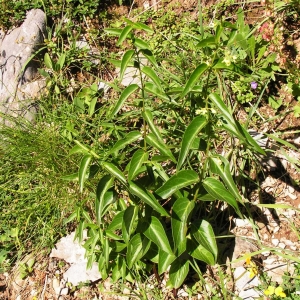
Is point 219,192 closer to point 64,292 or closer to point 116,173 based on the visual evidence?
point 116,173

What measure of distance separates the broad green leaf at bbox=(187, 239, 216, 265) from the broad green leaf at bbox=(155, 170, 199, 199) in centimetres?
52

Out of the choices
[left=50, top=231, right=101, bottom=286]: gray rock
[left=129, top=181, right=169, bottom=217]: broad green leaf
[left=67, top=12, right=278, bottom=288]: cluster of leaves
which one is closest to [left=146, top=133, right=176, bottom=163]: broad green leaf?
[left=67, top=12, right=278, bottom=288]: cluster of leaves

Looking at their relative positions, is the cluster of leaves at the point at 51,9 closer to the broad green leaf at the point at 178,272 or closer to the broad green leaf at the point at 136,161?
the broad green leaf at the point at 136,161

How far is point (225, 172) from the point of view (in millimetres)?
1820

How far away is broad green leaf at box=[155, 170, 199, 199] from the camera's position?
1.87 meters

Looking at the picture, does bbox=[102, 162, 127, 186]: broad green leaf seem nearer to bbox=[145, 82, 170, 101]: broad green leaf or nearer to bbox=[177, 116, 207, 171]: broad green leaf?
bbox=[177, 116, 207, 171]: broad green leaf

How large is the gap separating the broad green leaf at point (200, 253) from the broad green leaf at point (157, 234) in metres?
Result: 0.32

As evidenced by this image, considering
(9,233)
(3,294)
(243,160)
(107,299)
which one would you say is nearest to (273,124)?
(243,160)

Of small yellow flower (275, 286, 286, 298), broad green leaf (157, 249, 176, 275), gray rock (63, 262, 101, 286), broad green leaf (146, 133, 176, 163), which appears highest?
broad green leaf (146, 133, 176, 163)

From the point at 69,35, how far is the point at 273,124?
2.20 metres

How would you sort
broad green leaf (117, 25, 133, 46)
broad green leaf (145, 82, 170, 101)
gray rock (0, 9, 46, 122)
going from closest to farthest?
broad green leaf (117, 25, 133, 46)
broad green leaf (145, 82, 170, 101)
gray rock (0, 9, 46, 122)

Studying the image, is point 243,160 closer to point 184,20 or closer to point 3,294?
point 184,20

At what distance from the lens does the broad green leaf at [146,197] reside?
1.78 m

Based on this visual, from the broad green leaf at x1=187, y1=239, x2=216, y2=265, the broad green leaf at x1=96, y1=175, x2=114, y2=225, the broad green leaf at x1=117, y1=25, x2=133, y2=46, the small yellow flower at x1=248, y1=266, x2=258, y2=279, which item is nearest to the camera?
the broad green leaf at x1=117, y1=25, x2=133, y2=46
